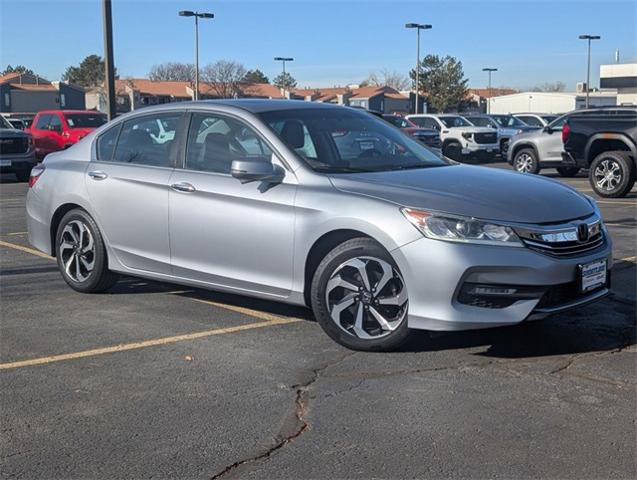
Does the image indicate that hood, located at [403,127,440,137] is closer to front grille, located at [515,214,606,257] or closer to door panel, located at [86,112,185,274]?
door panel, located at [86,112,185,274]

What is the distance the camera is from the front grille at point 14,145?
20078 mm

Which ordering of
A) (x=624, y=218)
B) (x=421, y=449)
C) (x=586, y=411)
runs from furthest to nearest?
(x=624, y=218) → (x=586, y=411) → (x=421, y=449)

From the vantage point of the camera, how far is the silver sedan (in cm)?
473

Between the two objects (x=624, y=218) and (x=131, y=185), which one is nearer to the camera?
(x=131, y=185)

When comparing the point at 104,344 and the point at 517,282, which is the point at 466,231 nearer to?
the point at 517,282

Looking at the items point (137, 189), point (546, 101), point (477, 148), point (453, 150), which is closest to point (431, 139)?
point (453, 150)

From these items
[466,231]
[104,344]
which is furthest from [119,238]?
[466,231]

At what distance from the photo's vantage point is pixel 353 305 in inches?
200

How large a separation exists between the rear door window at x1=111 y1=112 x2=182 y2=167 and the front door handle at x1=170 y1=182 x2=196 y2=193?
0.90 feet

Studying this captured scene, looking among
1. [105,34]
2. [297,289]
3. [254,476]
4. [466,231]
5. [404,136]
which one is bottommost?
[254,476]

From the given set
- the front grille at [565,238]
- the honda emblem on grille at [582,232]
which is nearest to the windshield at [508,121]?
the front grille at [565,238]

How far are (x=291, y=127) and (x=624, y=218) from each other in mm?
7137

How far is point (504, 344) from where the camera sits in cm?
529

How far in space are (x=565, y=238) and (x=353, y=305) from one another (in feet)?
4.52
